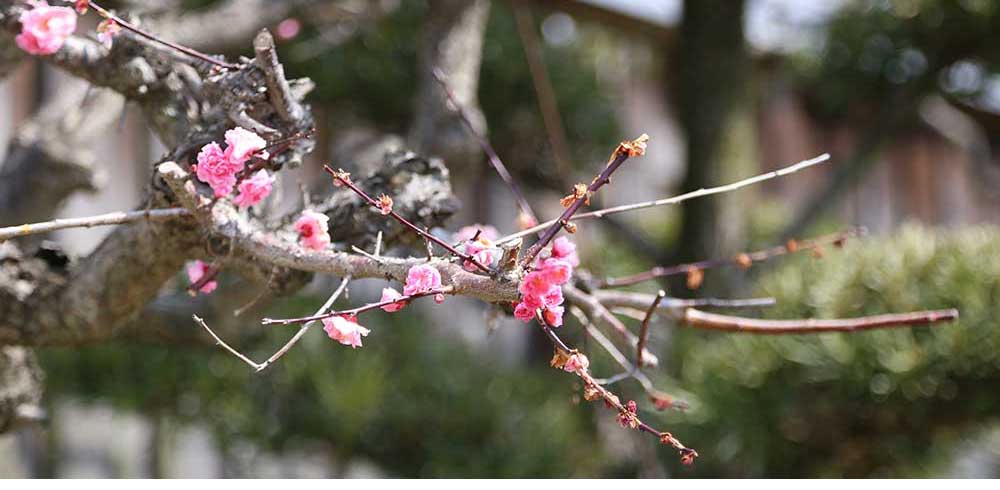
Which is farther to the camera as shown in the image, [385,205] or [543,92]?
[543,92]

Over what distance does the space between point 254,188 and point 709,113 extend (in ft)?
4.06

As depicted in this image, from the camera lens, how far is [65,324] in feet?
2.72

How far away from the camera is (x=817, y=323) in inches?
29.5

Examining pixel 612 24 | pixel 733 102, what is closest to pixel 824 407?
pixel 733 102

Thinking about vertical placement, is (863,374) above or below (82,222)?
above

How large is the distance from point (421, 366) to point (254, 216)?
104 centimetres

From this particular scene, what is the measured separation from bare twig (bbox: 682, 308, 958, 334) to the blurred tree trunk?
915 millimetres

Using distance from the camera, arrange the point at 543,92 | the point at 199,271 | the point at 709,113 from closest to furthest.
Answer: the point at 199,271 → the point at 543,92 → the point at 709,113

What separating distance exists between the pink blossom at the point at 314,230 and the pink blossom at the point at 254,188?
28mm

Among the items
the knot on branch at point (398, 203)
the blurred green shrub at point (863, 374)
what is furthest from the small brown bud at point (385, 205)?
the blurred green shrub at point (863, 374)

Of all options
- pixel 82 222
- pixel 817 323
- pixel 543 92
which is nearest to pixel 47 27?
pixel 82 222

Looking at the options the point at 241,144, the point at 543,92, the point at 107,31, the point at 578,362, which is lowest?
the point at 578,362

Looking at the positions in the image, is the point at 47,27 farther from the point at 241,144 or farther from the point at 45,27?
the point at 241,144

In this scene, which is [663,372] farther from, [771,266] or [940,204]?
[940,204]
